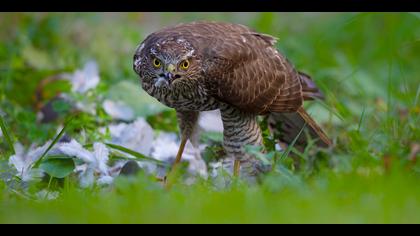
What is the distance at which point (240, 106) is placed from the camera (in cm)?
584

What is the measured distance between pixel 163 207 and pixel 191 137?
2299mm

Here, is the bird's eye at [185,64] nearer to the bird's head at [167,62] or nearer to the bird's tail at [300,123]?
the bird's head at [167,62]

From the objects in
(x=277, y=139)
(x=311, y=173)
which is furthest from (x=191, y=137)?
(x=311, y=173)

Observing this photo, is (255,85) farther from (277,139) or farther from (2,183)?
(2,183)

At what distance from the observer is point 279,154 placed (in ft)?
18.5

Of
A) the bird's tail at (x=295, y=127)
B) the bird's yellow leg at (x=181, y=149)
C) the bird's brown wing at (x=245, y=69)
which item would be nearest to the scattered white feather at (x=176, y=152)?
the bird's yellow leg at (x=181, y=149)

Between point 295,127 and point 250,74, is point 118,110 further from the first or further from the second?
point 250,74

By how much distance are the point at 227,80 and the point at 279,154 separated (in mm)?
589

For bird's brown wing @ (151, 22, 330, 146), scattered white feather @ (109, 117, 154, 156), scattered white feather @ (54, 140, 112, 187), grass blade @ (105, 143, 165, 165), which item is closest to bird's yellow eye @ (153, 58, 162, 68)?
bird's brown wing @ (151, 22, 330, 146)

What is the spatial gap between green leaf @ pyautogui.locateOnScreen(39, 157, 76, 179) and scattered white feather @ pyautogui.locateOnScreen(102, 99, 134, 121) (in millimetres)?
1621

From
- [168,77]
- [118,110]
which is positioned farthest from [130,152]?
[118,110]

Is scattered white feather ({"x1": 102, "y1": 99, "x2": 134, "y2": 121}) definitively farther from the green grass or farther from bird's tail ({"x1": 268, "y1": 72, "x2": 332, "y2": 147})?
bird's tail ({"x1": 268, "y1": 72, "x2": 332, "y2": 147})

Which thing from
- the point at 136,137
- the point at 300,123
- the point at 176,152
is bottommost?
the point at 176,152
